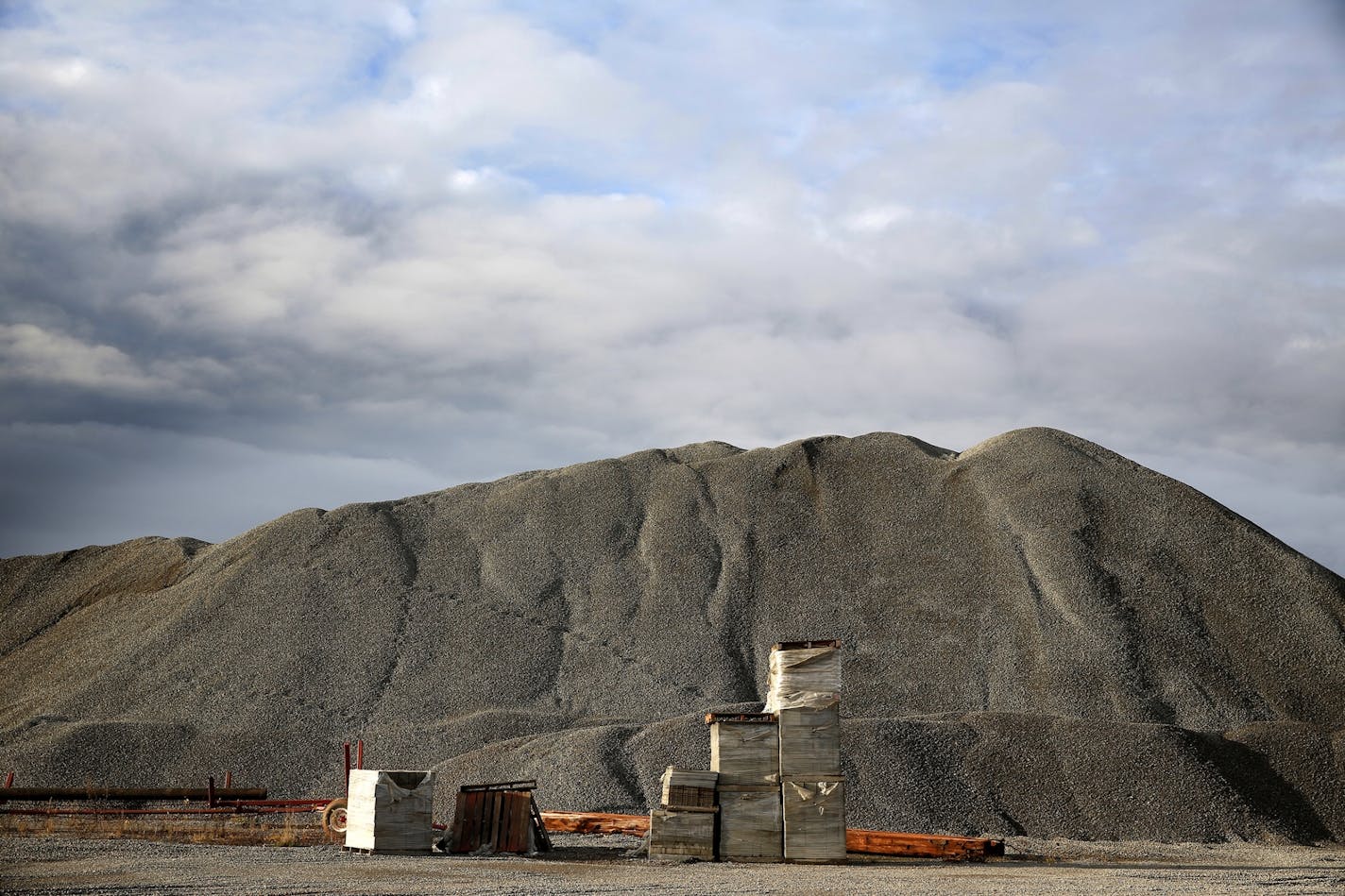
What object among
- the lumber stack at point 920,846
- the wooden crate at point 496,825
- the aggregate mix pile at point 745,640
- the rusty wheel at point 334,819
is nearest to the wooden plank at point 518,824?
the wooden crate at point 496,825

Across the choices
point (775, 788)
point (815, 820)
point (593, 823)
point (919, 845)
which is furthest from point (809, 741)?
point (593, 823)

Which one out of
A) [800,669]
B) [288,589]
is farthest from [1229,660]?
[288,589]

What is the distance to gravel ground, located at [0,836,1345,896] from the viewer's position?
46.0ft

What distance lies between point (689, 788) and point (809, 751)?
1912 millimetres

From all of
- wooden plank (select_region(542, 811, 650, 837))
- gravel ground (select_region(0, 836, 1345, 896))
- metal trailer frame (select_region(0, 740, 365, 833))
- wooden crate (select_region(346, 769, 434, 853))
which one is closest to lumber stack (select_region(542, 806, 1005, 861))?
gravel ground (select_region(0, 836, 1345, 896))

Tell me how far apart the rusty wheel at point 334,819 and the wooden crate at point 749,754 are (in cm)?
627

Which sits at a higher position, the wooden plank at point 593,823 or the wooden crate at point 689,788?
the wooden crate at point 689,788

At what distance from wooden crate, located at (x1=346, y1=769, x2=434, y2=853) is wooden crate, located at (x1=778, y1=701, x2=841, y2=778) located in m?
5.46

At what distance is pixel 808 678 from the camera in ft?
63.6

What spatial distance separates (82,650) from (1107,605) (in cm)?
3465

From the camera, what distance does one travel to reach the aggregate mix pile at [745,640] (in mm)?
27859

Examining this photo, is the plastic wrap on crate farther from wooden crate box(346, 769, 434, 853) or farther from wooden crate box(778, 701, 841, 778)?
wooden crate box(346, 769, 434, 853)

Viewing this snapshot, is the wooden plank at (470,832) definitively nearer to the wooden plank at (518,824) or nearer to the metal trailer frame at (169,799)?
the wooden plank at (518,824)

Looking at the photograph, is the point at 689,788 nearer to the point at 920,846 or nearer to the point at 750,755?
the point at 750,755
